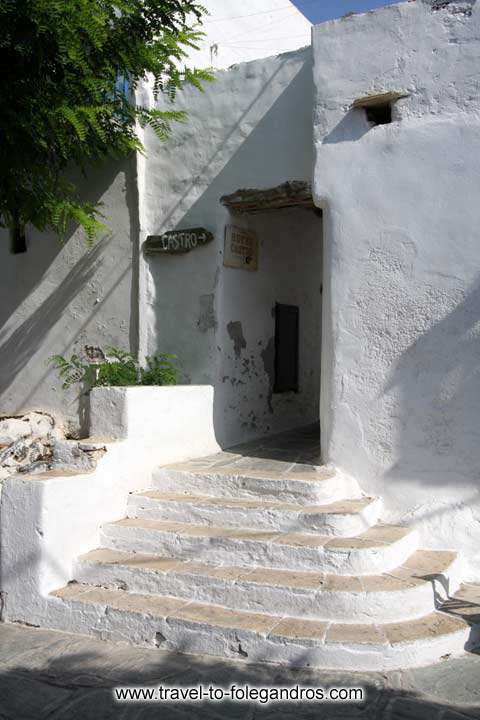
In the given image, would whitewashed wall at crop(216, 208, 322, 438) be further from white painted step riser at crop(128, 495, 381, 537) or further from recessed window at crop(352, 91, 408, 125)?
recessed window at crop(352, 91, 408, 125)

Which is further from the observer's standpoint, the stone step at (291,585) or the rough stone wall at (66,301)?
the rough stone wall at (66,301)

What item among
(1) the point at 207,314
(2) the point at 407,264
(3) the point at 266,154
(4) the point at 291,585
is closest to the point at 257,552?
(4) the point at 291,585

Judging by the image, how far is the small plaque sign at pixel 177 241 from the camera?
6.75 m

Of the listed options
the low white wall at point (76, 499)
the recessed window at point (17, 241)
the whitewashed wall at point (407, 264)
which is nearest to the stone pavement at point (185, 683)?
the low white wall at point (76, 499)

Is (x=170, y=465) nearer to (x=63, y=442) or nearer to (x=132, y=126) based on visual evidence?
(x=63, y=442)

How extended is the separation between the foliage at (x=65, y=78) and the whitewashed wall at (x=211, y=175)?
0.36 metres

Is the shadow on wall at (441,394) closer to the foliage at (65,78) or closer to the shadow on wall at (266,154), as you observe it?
the shadow on wall at (266,154)

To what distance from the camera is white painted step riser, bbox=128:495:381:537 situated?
4.68 m

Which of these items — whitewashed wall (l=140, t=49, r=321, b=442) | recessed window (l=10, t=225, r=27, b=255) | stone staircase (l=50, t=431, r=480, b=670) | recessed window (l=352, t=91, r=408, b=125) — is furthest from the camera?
recessed window (l=10, t=225, r=27, b=255)

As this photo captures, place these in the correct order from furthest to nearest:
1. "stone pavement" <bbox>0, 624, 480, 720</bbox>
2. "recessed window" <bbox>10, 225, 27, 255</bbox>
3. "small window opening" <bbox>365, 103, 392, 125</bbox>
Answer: "recessed window" <bbox>10, 225, 27, 255</bbox> → "small window opening" <bbox>365, 103, 392, 125</bbox> → "stone pavement" <bbox>0, 624, 480, 720</bbox>

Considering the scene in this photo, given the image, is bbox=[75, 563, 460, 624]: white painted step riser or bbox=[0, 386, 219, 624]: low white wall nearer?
bbox=[75, 563, 460, 624]: white painted step riser

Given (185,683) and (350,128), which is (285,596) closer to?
(185,683)

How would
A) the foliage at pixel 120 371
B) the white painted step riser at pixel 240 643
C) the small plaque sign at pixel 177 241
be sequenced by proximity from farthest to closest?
the small plaque sign at pixel 177 241
the foliage at pixel 120 371
the white painted step riser at pixel 240 643

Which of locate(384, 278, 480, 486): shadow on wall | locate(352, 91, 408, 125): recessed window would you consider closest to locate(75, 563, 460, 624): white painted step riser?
locate(384, 278, 480, 486): shadow on wall
